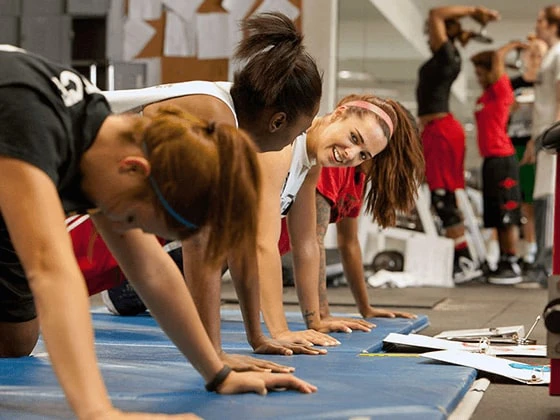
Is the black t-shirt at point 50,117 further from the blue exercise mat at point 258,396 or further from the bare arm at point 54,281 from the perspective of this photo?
the blue exercise mat at point 258,396

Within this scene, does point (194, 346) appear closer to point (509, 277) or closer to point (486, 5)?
point (509, 277)

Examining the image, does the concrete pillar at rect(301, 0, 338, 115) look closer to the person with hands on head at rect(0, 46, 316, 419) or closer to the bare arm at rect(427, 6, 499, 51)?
the bare arm at rect(427, 6, 499, 51)

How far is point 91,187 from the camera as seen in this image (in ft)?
4.78

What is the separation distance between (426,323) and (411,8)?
6937mm

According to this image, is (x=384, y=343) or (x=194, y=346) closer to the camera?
(x=194, y=346)

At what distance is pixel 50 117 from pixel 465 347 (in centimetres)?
153

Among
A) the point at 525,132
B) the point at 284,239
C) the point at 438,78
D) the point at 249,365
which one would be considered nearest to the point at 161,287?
the point at 249,365

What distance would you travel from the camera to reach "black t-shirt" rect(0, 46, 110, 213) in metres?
1.33

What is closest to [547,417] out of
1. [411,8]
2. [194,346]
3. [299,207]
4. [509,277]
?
[194,346]


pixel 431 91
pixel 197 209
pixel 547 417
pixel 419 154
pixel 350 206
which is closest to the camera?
pixel 197 209

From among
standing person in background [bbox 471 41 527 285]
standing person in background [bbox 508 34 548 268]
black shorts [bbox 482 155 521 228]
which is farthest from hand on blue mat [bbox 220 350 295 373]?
standing person in background [bbox 508 34 548 268]

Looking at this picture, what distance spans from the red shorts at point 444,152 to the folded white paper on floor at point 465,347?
3.91 meters

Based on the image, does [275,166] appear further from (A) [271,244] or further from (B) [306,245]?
(B) [306,245]

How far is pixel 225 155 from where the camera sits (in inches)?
54.7
